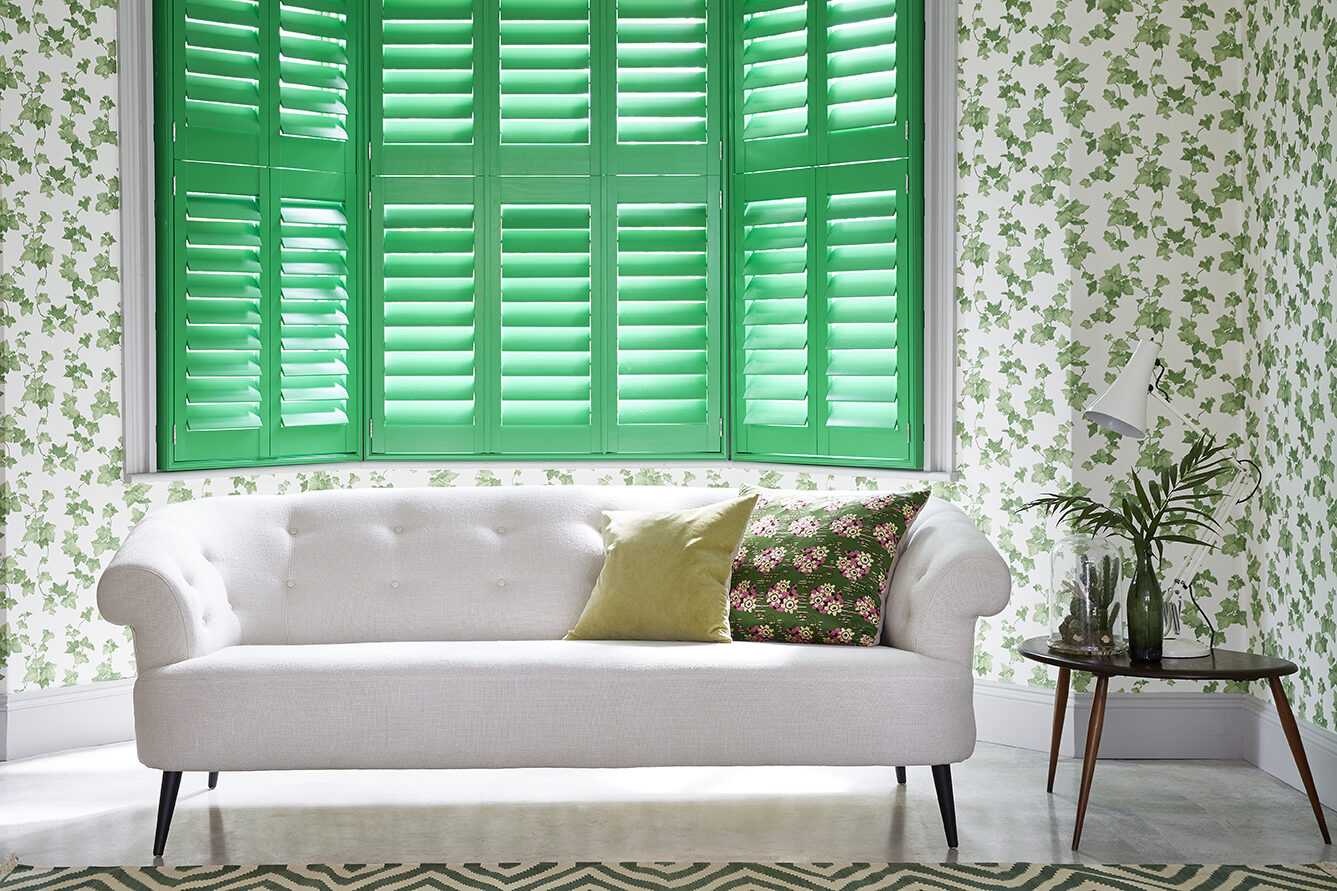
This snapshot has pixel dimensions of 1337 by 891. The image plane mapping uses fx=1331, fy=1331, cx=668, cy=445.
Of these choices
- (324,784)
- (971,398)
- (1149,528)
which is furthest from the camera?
(971,398)

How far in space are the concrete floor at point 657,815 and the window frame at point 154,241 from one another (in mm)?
1012

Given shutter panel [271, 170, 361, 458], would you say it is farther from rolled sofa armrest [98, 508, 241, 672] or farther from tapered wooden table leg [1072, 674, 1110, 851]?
tapered wooden table leg [1072, 674, 1110, 851]

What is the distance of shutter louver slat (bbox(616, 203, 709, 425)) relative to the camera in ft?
14.6

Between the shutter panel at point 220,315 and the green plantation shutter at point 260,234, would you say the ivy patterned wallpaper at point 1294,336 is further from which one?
the shutter panel at point 220,315

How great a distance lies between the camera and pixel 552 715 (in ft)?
9.87

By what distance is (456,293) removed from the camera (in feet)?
14.6

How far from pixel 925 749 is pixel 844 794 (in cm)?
52

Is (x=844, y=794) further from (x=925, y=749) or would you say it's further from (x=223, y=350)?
(x=223, y=350)

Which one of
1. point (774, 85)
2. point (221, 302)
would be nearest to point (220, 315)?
point (221, 302)

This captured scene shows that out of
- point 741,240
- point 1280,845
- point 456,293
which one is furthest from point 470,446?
point 1280,845

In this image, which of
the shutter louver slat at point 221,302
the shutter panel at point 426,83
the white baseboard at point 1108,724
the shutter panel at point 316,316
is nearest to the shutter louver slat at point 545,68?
the shutter panel at point 426,83

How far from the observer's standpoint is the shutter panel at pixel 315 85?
432 cm

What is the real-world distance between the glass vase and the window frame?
3.43 ft

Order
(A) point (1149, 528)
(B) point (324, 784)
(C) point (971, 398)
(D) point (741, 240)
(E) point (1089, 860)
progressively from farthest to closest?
(D) point (741, 240)
(C) point (971, 398)
(B) point (324, 784)
(A) point (1149, 528)
(E) point (1089, 860)
